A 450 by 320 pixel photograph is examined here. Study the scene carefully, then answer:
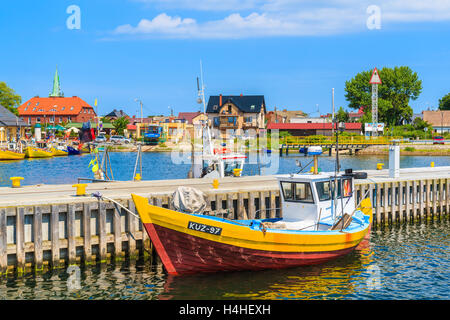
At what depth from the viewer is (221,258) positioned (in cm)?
1966

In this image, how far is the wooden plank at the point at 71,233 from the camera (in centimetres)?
2080

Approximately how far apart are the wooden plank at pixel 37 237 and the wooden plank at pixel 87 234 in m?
1.73

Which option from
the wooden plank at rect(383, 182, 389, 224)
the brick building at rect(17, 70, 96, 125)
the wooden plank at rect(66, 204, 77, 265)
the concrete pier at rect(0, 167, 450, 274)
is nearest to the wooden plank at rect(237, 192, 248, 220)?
the concrete pier at rect(0, 167, 450, 274)

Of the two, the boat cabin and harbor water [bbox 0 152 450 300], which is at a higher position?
the boat cabin

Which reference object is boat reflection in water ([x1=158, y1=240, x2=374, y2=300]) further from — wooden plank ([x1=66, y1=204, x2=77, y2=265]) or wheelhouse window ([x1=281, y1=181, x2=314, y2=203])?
wooden plank ([x1=66, y1=204, x2=77, y2=265])

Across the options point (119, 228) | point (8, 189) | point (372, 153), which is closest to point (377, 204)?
point (119, 228)

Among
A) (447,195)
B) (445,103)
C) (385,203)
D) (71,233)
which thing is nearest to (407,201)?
(385,203)

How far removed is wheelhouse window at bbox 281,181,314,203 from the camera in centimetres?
2159

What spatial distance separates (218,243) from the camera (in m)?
19.2

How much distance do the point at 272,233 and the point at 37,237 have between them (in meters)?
9.22

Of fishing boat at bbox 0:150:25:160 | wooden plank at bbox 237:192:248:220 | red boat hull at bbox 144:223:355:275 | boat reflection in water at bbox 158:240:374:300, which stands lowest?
boat reflection in water at bbox 158:240:374:300

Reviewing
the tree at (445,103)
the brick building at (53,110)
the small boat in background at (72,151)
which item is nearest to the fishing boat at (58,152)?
the small boat in background at (72,151)

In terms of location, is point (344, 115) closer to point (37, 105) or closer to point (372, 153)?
point (372, 153)

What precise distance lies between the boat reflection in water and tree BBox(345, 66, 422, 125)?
141 m
